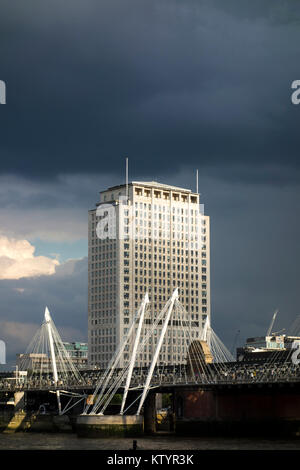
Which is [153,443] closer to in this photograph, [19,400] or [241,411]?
[241,411]

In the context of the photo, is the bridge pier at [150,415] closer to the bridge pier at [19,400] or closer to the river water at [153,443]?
the river water at [153,443]

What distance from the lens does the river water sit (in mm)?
119562

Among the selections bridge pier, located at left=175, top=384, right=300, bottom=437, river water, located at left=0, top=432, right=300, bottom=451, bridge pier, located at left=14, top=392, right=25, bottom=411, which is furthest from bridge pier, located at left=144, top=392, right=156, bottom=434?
bridge pier, located at left=14, top=392, right=25, bottom=411

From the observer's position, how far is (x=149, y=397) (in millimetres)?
157250

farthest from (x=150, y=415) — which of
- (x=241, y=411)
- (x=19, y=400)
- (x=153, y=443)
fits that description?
(x=19, y=400)

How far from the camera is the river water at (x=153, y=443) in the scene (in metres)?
120

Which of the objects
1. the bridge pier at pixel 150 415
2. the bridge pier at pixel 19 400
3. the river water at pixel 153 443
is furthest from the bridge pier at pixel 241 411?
the bridge pier at pixel 19 400

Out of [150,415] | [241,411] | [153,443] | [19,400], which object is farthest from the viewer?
[19,400]

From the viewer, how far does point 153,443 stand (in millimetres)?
126688
